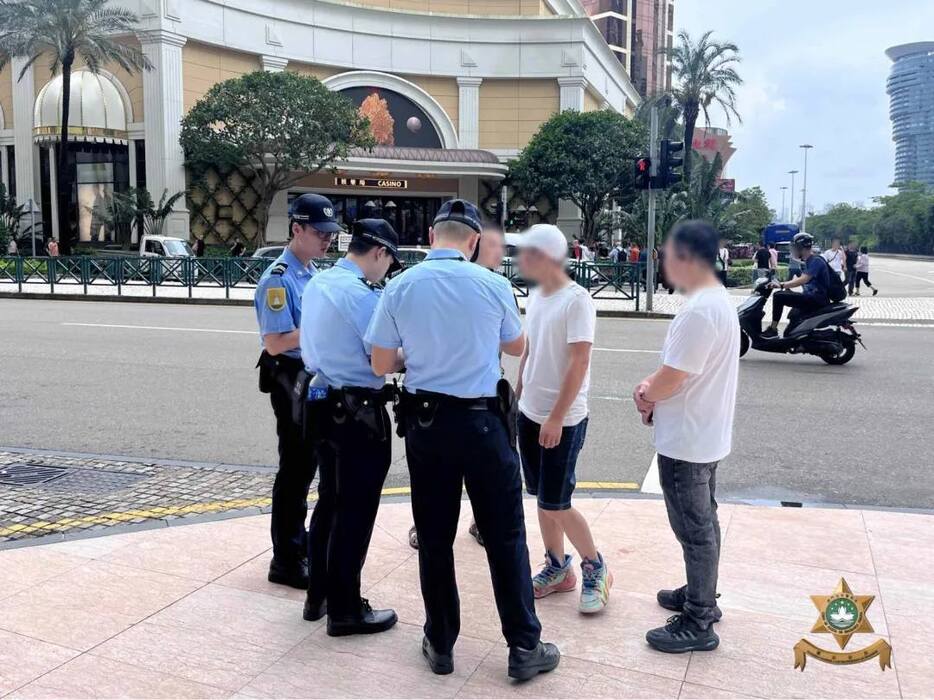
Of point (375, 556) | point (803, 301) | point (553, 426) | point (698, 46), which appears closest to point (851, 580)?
point (553, 426)

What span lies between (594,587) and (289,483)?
1512mm

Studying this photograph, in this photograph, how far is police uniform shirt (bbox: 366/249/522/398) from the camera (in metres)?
3.10

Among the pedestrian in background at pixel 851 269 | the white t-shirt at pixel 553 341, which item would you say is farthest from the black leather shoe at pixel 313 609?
the pedestrian in background at pixel 851 269

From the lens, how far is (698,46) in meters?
39.7

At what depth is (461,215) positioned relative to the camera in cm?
326

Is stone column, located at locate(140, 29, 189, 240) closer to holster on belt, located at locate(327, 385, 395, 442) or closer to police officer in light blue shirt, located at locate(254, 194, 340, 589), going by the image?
police officer in light blue shirt, located at locate(254, 194, 340, 589)

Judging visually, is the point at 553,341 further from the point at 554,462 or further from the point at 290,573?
the point at 290,573

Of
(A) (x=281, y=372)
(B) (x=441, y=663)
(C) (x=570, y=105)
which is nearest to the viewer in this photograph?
(B) (x=441, y=663)

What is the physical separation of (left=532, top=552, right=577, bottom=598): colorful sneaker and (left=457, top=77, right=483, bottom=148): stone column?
4480 cm

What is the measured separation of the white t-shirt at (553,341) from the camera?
3623 mm

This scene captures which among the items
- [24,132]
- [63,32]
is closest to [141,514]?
[63,32]

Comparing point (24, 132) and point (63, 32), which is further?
point (24, 132)

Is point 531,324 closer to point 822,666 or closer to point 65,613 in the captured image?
point 822,666

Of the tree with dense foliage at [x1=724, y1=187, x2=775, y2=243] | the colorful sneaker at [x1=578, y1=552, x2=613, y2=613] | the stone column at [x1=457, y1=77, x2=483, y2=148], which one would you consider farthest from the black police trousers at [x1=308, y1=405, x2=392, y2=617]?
the stone column at [x1=457, y1=77, x2=483, y2=148]
